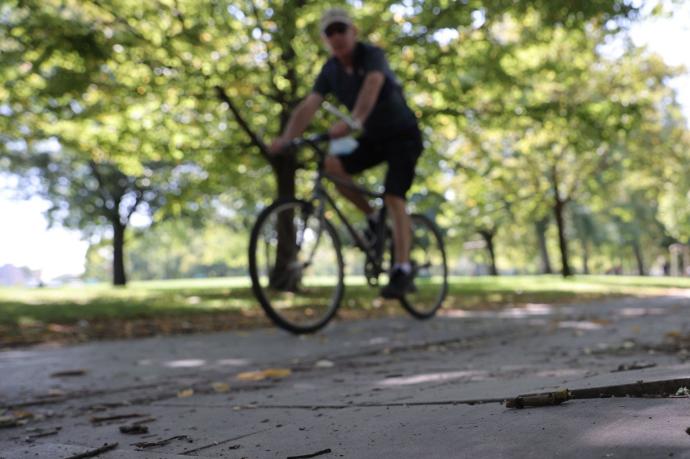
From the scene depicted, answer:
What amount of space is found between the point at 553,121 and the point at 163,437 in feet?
37.3

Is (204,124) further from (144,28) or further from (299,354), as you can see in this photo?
(299,354)

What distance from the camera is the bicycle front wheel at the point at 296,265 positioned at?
190 inches

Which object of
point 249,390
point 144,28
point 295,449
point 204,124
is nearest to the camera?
point 295,449

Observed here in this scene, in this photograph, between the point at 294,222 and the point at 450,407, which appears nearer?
the point at 450,407

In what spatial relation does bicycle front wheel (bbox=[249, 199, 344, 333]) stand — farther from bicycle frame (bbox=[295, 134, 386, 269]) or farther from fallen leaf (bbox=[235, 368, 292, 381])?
fallen leaf (bbox=[235, 368, 292, 381])

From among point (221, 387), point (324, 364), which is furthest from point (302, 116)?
point (221, 387)

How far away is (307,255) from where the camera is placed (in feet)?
17.2

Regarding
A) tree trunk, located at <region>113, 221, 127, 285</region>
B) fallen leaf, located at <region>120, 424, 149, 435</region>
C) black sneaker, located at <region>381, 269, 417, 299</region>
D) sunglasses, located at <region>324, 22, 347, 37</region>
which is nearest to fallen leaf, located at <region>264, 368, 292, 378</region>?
fallen leaf, located at <region>120, 424, 149, 435</region>

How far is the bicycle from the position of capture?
484cm

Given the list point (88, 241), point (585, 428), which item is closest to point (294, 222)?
point (585, 428)

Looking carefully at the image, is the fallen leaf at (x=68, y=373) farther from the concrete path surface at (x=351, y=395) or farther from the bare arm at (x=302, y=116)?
the bare arm at (x=302, y=116)

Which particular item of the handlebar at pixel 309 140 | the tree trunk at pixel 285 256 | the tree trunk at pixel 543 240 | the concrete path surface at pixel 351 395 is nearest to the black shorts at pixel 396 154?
the handlebar at pixel 309 140

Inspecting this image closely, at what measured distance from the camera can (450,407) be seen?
1832mm

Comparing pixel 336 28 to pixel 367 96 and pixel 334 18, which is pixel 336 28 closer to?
pixel 334 18
